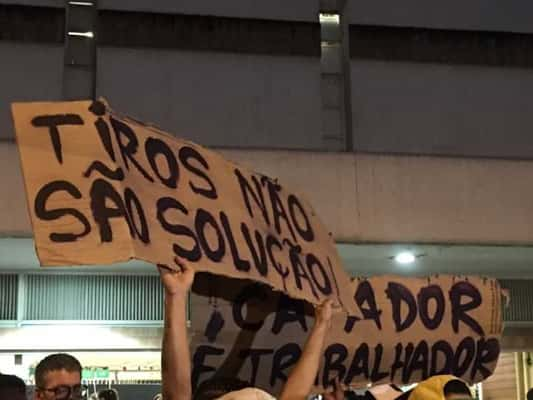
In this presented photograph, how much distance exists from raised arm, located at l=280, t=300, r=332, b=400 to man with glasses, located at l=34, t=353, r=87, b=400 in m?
0.68

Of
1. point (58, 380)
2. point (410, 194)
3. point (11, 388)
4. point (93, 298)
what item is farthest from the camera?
point (93, 298)

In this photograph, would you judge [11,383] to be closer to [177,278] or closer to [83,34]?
[177,278]

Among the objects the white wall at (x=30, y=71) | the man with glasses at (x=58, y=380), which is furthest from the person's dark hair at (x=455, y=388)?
the white wall at (x=30, y=71)

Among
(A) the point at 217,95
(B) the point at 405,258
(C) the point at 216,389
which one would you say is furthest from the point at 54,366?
(A) the point at 217,95

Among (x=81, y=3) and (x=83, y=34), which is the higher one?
(x=81, y=3)

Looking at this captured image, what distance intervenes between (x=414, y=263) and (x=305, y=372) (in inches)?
201

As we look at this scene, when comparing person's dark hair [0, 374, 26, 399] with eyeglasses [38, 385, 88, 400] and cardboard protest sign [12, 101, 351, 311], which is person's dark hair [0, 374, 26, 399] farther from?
cardboard protest sign [12, 101, 351, 311]

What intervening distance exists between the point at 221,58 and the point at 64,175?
263 inches

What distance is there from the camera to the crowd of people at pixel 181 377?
107 inches

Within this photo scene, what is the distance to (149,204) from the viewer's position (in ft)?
9.09

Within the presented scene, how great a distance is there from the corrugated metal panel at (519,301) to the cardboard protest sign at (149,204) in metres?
5.69

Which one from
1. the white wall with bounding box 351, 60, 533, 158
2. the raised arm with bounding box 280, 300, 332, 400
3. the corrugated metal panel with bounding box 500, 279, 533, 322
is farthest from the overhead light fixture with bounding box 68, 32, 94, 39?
the raised arm with bounding box 280, 300, 332, 400

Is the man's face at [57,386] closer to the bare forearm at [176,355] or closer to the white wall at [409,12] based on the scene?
the bare forearm at [176,355]

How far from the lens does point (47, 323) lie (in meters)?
8.09
